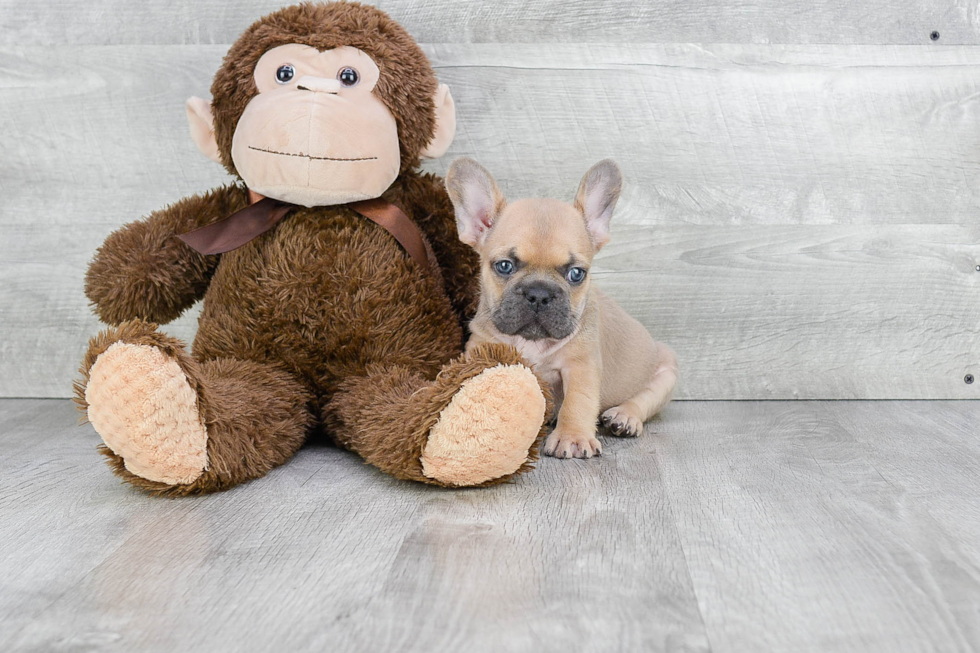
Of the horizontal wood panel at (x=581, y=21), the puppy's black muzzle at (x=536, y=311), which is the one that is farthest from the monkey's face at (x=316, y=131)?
the horizontal wood panel at (x=581, y=21)

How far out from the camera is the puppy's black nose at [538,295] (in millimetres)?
1521

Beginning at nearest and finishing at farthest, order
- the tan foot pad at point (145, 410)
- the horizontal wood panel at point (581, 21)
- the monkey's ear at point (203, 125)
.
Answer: the tan foot pad at point (145, 410), the monkey's ear at point (203, 125), the horizontal wood panel at point (581, 21)

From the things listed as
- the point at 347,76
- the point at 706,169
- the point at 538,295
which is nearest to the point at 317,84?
the point at 347,76

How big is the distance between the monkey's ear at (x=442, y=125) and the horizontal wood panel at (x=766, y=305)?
0.55 meters

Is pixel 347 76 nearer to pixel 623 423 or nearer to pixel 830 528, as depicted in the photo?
pixel 623 423

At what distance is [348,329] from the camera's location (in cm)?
160

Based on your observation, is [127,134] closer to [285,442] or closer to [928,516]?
[285,442]

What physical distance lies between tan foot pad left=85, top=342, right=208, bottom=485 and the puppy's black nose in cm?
57

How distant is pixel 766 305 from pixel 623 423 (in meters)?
0.63

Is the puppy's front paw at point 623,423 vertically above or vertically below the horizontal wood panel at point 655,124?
below

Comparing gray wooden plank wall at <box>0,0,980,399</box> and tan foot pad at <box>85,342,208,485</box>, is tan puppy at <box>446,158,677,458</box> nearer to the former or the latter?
gray wooden plank wall at <box>0,0,980,399</box>

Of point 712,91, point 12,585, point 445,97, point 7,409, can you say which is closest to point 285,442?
point 12,585

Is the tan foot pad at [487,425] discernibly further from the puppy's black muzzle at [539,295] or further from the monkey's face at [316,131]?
the monkey's face at [316,131]

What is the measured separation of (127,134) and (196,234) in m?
0.66
